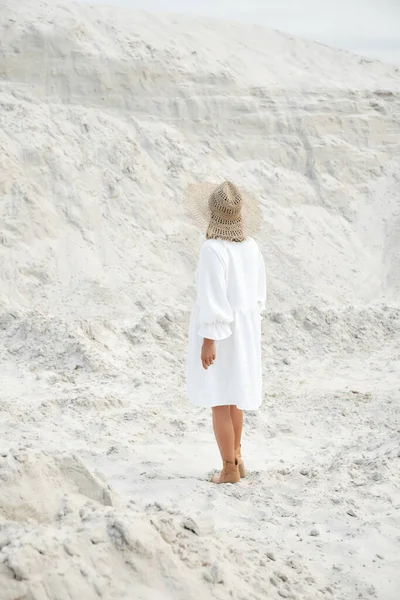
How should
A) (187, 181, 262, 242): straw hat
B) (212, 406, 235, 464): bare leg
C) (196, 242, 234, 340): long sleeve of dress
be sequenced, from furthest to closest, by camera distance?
(212, 406, 235, 464): bare leg < (187, 181, 262, 242): straw hat < (196, 242, 234, 340): long sleeve of dress

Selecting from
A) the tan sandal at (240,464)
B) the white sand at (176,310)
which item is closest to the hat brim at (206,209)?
the tan sandal at (240,464)

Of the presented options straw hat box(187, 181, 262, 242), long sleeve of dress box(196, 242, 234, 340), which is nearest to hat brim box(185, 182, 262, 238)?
straw hat box(187, 181, 262, 242)

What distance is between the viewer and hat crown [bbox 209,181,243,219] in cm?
436

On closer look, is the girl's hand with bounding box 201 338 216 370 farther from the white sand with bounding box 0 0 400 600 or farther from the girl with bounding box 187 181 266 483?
the white sand with bounding box 0 0 400 600

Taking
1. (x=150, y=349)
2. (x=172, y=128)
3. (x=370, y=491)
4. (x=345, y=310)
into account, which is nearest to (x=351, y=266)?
(x=345, y=310)

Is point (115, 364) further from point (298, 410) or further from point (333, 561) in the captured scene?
point (333, 561)

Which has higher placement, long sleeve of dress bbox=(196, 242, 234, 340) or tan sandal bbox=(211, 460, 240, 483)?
long sleeve of dress bbox=(196, 242, 234, 340)

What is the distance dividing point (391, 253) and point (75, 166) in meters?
4.36

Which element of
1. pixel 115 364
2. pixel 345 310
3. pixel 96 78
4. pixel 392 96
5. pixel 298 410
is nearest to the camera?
pixel 298 410

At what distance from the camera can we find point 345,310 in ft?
28.4

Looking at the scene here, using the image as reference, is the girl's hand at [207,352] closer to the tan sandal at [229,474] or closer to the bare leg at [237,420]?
the bare leg at [237,420]

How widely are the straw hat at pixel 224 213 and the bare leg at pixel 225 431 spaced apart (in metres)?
0.95

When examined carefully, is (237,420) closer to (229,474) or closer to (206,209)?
(229,474)

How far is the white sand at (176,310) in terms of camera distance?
318 centimetres
